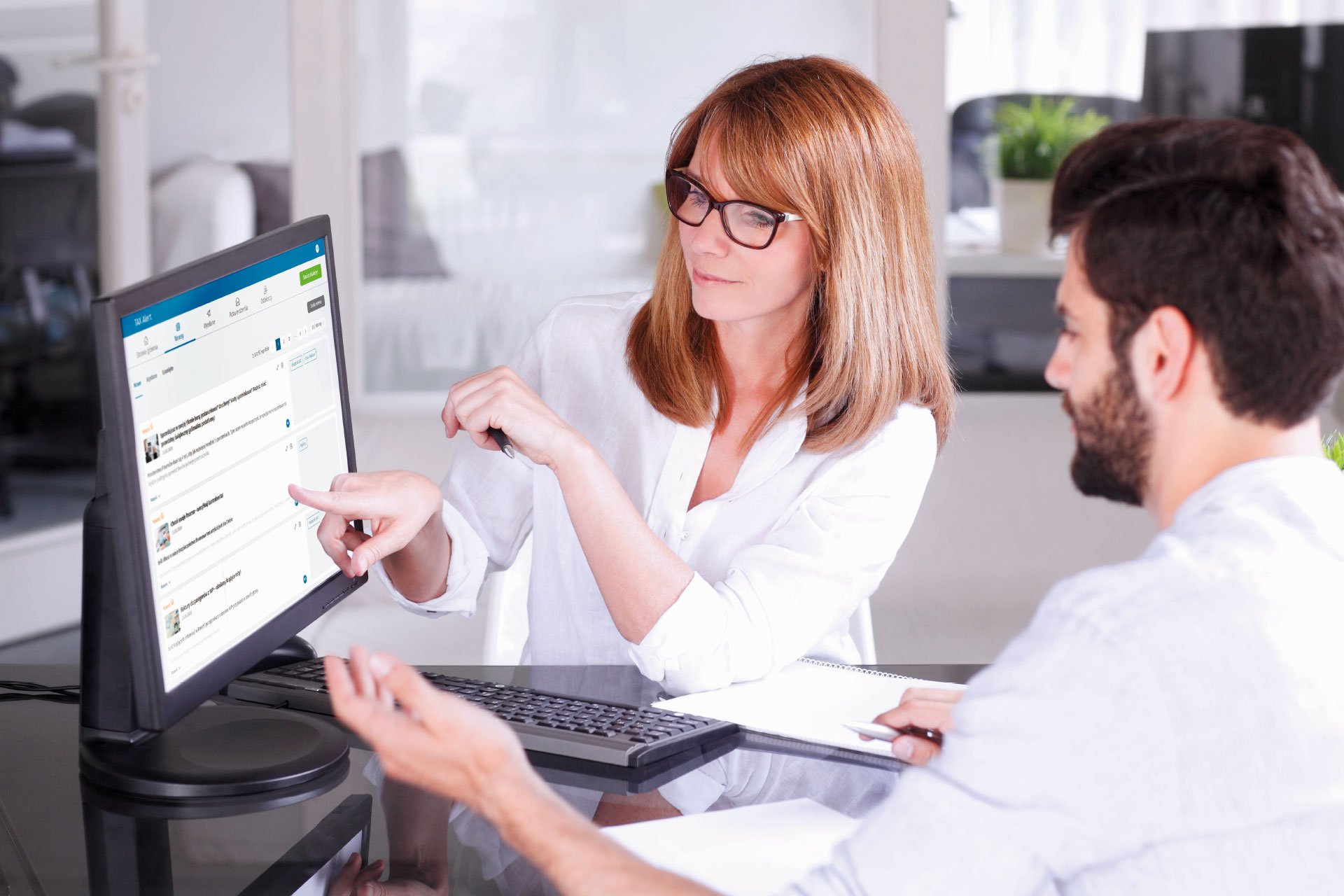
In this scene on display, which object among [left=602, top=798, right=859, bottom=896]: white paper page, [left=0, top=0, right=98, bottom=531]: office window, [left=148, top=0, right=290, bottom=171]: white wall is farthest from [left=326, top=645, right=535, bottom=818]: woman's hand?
[left=0, top=0, right=98, bottom=531]: office window

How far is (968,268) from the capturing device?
3.50m

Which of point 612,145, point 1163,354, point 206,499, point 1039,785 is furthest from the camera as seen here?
point 612,145

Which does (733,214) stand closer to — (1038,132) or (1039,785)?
(1039,785)

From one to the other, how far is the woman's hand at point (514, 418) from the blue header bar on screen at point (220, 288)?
22 cm

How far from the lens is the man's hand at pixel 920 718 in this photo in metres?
1.26

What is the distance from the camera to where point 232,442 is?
3.92 ft

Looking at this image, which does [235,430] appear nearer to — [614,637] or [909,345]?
[614,637]

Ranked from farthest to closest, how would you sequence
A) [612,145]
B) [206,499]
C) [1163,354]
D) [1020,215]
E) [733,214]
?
[1020,215]
[612,145]
[733,214]
[206,499]
[1163,354]

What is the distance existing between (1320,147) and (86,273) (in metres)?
3.22

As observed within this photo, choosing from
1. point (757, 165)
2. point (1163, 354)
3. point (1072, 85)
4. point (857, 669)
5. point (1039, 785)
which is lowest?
point (857, 669)

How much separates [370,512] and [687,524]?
18.3 inches

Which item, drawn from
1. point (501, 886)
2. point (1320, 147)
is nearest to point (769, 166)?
point (501, 886)

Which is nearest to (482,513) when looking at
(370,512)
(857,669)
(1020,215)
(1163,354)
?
(370,512)

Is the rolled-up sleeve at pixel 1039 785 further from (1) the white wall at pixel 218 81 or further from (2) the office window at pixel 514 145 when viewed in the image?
(1) the white wall at pixel 218 81
